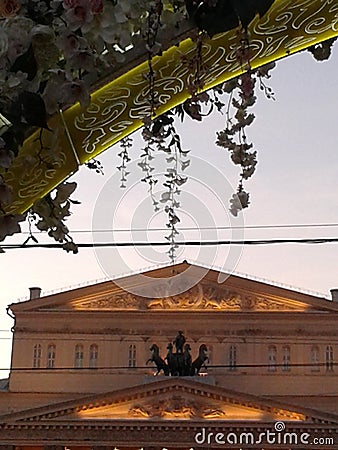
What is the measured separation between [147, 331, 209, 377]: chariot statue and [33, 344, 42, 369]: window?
9.66 ft

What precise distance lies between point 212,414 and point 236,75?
17.7m

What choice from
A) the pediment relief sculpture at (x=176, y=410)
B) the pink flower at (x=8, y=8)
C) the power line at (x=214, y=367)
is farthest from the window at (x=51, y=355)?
the pink flower at (x=8, y=8)

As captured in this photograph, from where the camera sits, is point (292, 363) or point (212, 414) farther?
point (292, 363)

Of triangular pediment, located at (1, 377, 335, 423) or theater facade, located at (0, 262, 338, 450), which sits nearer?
triangular pediment, located at (1, 377, 335, 423)

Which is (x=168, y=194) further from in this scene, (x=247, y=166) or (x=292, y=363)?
(x=292, y=363)

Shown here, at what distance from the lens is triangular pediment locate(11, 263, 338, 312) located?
21031mm

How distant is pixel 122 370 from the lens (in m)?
20.8

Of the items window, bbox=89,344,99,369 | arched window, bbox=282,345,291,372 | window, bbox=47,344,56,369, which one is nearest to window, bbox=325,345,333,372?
arched window, bbox=282,345,291,372

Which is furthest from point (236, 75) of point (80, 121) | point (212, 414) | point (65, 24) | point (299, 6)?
point (212, 414)

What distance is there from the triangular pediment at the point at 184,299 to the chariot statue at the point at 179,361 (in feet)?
4.51

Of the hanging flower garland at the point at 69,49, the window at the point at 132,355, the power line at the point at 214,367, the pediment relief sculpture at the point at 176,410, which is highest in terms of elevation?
the window at the point at 132,355

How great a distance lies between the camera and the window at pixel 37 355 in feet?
68.5

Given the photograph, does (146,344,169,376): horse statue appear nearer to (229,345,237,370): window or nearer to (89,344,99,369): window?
(89,344,99,369): window

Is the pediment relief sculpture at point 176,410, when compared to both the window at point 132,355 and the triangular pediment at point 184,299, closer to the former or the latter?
the window at point 132,355
